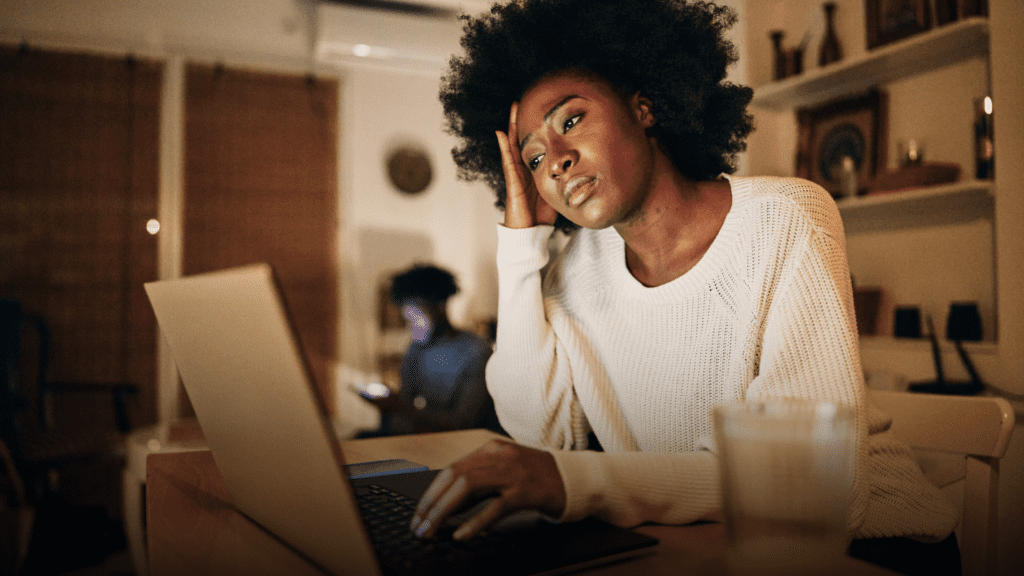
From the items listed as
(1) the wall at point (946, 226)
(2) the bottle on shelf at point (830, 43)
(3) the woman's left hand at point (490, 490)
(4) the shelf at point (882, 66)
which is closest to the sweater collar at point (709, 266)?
(3) the woman's left hand at point (490, 490)

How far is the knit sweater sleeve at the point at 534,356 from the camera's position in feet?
3.37

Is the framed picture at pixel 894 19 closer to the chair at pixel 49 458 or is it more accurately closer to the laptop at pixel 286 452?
the laptop at pixel 286 452

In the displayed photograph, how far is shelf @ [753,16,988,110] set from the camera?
6.54 feet

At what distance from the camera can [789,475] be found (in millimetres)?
359

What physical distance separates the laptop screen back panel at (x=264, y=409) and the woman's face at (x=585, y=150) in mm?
571

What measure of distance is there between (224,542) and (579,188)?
25.1 inches

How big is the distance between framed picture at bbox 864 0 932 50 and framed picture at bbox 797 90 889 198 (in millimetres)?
202

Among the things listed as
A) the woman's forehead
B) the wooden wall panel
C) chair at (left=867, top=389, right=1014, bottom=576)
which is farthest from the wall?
the wooden wall panel

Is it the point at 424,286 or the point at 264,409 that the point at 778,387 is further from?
the point at 424,286

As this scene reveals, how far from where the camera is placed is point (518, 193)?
1.06 meters

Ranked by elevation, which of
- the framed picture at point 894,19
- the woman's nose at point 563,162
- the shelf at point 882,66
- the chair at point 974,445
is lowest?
the chair at point 974,445

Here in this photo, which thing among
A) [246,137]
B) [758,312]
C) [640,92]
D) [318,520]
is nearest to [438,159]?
[246,137]

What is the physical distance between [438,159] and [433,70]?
613 millimetres

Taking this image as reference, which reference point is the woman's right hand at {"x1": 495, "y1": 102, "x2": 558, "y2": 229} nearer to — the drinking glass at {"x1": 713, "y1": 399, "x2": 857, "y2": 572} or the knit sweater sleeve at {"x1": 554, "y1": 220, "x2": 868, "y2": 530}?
the knit sweater sleeve at {"x1": 554, "y1": 220, "x2": 868, "y2": 530}
